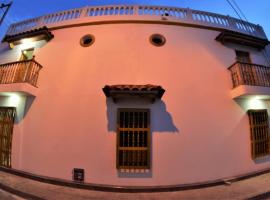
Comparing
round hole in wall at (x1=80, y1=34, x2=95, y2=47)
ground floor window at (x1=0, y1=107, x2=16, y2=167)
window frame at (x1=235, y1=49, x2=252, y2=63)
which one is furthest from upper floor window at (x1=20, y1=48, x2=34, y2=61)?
window frame at (x1=235, y1=49, x2=252, y2=63)

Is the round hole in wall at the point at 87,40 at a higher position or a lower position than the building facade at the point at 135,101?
higher

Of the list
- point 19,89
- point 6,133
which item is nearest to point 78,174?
point 19,89

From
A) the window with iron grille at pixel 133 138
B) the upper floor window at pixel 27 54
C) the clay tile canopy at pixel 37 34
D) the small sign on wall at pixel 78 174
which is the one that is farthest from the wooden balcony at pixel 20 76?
the window with iron grille at pixel 133 138

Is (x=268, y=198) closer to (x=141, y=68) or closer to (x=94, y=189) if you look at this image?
(x=94, y=189)

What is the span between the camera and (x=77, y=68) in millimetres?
5766

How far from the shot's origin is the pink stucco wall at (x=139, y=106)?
5.06 meters

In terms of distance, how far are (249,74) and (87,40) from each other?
21.6ft

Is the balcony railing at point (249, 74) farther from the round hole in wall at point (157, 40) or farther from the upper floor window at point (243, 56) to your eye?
the round hole in wall at point (157, 40)

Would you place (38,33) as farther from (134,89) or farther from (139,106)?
(139,106)

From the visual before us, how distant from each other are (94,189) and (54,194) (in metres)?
1.13

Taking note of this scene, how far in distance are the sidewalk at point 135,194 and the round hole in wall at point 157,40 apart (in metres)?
5.18

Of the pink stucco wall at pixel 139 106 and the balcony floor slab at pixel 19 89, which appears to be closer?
the pink stucco wall at pixel 139 106

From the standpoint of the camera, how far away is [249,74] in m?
5.89

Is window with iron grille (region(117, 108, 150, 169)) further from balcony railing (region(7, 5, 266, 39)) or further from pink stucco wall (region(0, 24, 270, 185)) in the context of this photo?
balcony railing (region(7, 5, 266, 39))
